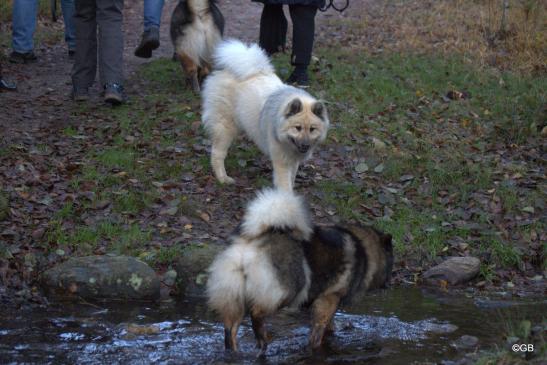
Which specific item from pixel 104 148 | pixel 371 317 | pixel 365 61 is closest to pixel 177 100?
pixel 104 148

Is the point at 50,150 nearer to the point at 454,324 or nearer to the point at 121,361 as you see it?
the point at 121,361

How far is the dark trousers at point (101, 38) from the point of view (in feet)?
26.7

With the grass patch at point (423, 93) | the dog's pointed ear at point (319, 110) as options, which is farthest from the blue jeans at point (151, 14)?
the dog's pointed ear at point (319, 110)

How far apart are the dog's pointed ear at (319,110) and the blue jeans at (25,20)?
4856 mm

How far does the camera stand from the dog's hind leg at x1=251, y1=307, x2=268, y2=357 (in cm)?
420

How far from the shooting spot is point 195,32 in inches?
359

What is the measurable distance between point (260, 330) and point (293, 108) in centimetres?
253

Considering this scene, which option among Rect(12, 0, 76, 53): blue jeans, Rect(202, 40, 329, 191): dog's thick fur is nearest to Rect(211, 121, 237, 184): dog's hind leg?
Rect(202, 40, 329, 191): dog's thick fur

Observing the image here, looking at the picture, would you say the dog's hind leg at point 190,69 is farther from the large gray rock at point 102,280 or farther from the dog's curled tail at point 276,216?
the dog's curled tail at point 276,216

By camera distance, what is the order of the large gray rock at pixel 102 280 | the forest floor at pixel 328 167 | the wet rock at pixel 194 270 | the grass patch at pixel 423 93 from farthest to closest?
the grass patch at pixel 423 93 → the forest floor at pixel 328 167 → the wet rock at pixel 194 270 → the large gray rock at pixel 102 280

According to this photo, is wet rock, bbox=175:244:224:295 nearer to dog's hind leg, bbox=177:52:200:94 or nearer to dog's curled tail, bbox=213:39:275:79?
dog's curled tail, bbox=213:39:275:79

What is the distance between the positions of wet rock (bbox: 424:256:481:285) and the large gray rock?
86.0 inches

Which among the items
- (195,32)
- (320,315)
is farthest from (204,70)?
(320,315)

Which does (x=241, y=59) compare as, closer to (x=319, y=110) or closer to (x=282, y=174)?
(x=319, y=110)
